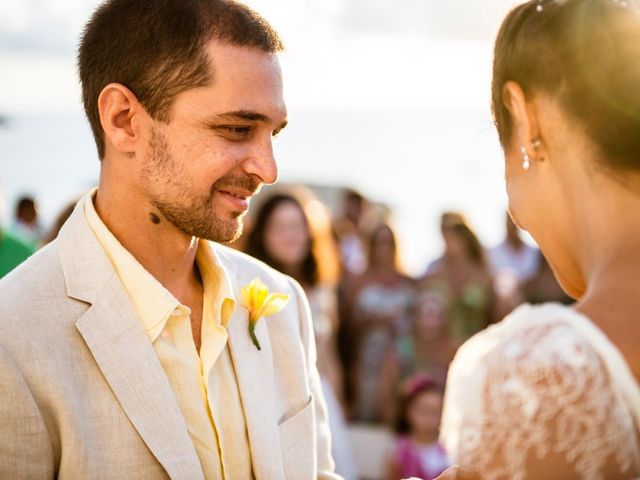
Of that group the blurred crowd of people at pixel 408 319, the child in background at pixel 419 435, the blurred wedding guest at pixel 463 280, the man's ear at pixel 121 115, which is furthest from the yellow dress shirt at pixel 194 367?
the blurred wedding guest at pixel 463 280

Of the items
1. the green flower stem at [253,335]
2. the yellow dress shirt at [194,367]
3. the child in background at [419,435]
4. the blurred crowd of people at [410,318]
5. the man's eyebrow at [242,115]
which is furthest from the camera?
the blurred crowd of people at [410,318]

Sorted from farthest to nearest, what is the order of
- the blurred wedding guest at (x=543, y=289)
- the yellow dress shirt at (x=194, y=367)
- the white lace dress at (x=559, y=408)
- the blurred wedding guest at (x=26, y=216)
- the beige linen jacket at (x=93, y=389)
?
the blurred wedding guest at (x=26, y=216) → the blurred wedding guest at (x=543, y=289) → the yellow dress shirt at (x=194, y=367) → the beige linen jacket at (x=93, y=389) → the white lace dress at (x=559, y=408)

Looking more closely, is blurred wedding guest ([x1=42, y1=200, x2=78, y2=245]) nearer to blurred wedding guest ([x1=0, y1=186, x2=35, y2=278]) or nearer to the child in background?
blurred wedding guest ([x1=0, y1=186, x2=35, y2=278])

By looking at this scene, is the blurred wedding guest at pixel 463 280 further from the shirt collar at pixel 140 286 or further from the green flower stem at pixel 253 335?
the shirt collar at pixel 140 286

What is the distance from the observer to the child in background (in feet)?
20.5

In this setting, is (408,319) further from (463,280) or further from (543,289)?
(543,289)

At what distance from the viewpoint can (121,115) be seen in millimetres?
2699

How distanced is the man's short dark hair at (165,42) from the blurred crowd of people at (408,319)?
343cm

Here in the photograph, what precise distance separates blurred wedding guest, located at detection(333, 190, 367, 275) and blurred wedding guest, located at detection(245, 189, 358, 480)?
157cm

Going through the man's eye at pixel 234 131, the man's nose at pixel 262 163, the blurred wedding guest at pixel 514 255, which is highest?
the man's eye at pixel 234 131

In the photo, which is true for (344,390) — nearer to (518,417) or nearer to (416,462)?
(416,462)

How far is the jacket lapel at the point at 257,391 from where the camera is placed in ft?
8.43

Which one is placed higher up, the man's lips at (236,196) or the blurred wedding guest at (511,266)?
the man's lips at (236,196)

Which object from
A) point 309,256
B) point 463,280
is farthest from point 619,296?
point 463,280
